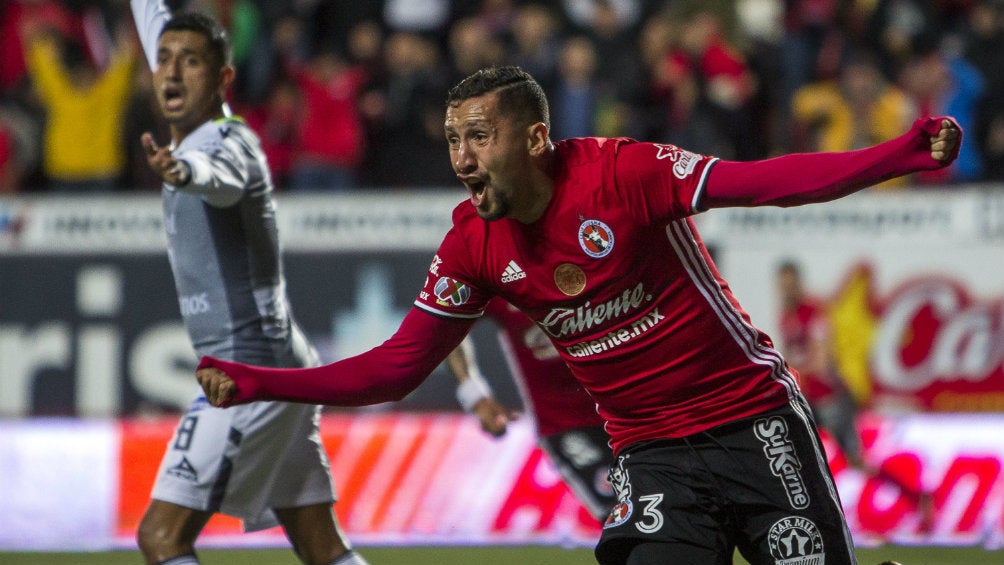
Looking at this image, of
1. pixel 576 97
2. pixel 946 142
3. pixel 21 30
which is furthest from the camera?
pixel 21 30

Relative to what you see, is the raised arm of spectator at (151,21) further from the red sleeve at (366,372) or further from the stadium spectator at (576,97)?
the stadium spectator at (576,97)

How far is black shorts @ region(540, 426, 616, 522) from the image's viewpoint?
6316 mm

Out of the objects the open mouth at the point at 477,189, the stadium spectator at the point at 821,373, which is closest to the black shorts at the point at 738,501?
the open mouth at the point at 477,189

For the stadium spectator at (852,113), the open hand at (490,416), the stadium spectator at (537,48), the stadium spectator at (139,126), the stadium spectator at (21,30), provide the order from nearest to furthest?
the open hand at (490,416) → the stadium spectator at (139,126) → the stadium spectator at (852,113) → the stadium spectator at (537,48) → the stadium spectator at (21,30)

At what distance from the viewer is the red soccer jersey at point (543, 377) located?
20.5ft

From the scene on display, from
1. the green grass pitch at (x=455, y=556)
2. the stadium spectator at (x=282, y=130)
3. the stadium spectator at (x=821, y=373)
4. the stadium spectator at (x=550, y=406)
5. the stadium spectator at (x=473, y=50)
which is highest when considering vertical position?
the stadium spectator at (x=550, y=406)

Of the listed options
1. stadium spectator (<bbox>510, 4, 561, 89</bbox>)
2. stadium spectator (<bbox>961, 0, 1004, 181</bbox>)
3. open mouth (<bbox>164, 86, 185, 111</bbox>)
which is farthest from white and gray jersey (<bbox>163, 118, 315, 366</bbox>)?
stadium spectator (<bbox>961, 0, 1004, 181</bbox>)

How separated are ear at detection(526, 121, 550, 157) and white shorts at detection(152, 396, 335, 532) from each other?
1.51m

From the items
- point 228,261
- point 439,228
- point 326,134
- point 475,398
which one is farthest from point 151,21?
point 326,134

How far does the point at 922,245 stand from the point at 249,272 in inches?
302

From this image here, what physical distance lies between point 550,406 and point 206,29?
7.20 ft

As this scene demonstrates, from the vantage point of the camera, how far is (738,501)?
4375mm

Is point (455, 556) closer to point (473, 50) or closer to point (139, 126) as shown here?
point (473, 50)

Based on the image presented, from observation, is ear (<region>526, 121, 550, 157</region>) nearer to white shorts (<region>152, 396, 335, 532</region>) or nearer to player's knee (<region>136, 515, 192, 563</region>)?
white shorts (<region>152, 396, 335, 532</region>)
